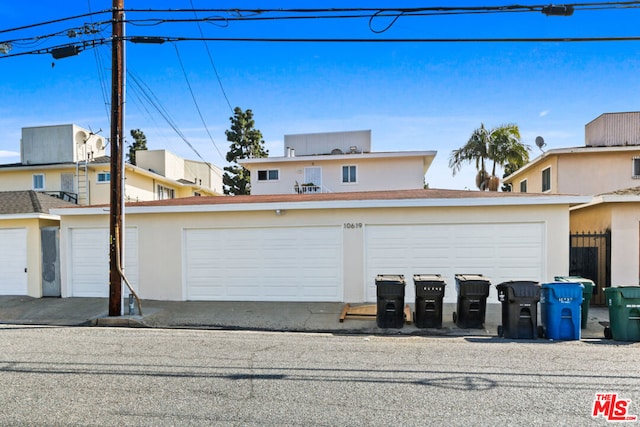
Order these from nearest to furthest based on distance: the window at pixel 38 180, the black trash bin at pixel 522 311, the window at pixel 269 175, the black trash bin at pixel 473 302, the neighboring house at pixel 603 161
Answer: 1. the black trash bin at pixel 522 311
2. the black trash bin at pixel 473 302
3. the neighboring house at pixel 603 161
4. the window at pixel 269 175
5. the window at pixel 38 180

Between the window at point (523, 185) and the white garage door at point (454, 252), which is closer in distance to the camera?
the white garage door at point (454, 252)

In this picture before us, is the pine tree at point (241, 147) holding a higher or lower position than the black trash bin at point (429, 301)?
higher

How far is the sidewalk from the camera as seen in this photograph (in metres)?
8.27

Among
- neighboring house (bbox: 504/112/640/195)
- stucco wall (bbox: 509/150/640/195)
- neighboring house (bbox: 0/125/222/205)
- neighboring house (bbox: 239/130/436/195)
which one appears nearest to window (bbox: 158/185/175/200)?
neighboring house (bbox: 0/125/222/205)

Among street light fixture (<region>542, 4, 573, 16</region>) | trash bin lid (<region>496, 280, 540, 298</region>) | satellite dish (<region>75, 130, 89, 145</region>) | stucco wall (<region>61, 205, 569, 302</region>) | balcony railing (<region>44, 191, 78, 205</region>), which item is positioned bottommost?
trash bin lid (<region>496, 280, 540, 298</region>)

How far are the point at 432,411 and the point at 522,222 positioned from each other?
24.8 feet

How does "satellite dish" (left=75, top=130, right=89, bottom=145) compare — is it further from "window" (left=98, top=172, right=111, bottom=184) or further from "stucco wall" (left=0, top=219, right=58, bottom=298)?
"stucco wall" (left=0, top=219, right=58, bottom=298)

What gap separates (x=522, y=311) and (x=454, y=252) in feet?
10.7

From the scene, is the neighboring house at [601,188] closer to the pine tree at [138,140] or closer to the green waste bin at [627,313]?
the green waste bin at [627,313]

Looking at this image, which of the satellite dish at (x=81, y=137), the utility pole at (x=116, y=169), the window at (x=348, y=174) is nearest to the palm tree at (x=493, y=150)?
the window at (x=348, y=174)

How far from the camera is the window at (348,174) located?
73.3 ft

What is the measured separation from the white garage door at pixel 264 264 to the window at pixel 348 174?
11.6 m

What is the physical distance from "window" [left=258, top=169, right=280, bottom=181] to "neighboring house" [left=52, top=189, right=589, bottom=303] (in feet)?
36.7

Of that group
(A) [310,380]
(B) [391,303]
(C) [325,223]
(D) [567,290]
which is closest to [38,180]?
(C) [325,223]
